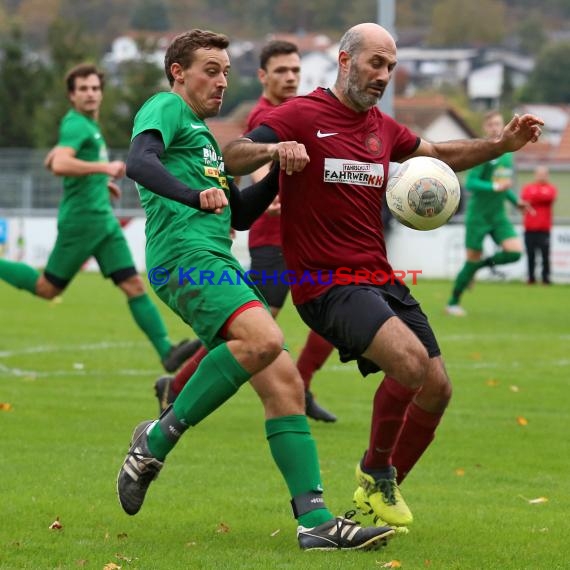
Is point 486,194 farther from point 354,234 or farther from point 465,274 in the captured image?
point 354,234

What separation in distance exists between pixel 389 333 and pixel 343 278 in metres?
0.41

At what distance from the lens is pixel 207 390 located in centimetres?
595

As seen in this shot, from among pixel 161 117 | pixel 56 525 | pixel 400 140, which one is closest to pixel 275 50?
pixel 400 140

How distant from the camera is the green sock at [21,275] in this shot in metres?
11.5

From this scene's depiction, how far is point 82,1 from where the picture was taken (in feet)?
493

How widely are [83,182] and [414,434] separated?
18.1ft

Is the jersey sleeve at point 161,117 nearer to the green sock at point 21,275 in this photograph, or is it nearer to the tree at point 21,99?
the green sock at point 21,275

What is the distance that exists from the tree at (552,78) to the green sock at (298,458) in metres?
110

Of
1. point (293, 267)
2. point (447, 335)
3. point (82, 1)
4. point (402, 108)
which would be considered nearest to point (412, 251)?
point (447, 335)

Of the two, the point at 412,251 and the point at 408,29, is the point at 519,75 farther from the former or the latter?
the point at 412,251

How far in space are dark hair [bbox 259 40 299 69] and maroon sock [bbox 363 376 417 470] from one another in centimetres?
380

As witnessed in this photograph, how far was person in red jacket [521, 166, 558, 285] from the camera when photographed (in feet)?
82.7

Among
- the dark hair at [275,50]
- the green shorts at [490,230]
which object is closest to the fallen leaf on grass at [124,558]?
the dark hair at [275,50]

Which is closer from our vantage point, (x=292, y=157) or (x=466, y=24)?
(x=292, y=157)
